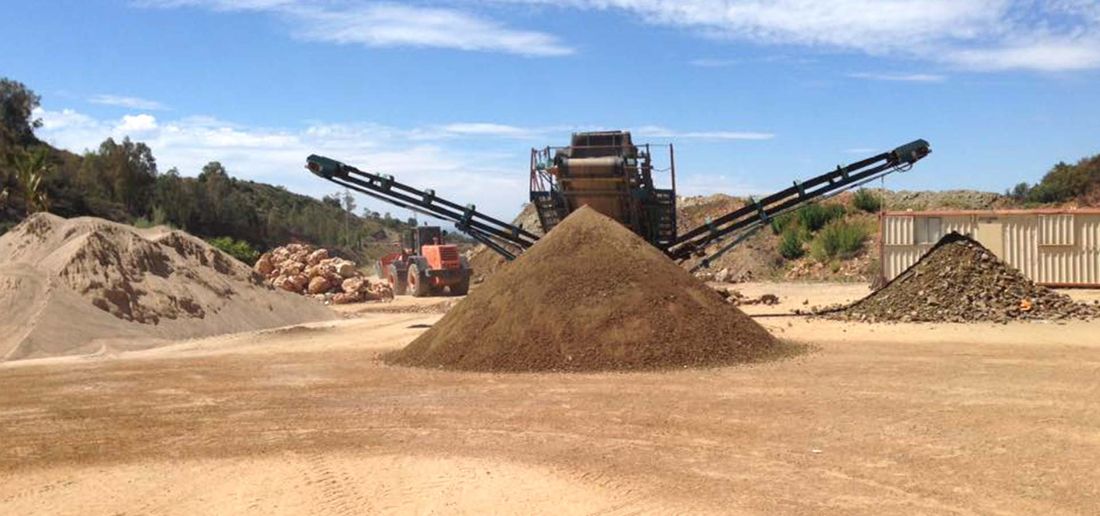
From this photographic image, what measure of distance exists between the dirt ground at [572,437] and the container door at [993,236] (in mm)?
10992

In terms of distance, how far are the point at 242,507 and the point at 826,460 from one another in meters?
4.67

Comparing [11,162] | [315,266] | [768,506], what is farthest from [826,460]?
[11,162]

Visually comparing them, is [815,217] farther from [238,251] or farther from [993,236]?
[238,251]

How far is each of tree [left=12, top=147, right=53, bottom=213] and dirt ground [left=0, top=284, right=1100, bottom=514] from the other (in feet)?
99.6

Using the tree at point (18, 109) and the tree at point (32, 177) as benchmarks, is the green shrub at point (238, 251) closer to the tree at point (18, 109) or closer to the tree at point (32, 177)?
the tree at point (32, 177)

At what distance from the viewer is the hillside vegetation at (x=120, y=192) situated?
45.6 meters

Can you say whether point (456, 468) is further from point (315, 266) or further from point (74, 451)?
point (315, 266)

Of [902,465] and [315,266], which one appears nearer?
[902,465]

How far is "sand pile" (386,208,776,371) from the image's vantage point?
559 inches

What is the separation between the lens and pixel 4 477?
8430 mm

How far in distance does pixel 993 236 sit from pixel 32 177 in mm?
38877

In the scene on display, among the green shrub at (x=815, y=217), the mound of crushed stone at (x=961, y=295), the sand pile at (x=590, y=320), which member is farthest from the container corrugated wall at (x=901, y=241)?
the green shrub at (x=815, y=217)

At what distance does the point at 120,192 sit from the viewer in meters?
56.7

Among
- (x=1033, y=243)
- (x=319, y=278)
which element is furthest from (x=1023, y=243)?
(x=319, y=278)
